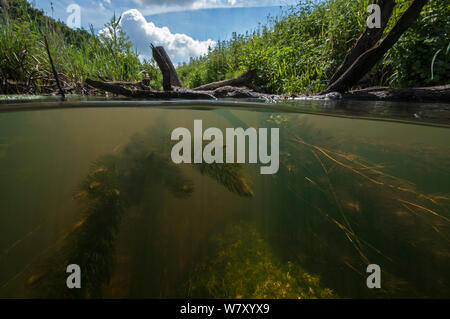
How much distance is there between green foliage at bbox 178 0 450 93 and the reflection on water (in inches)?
119

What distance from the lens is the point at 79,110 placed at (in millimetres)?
4227

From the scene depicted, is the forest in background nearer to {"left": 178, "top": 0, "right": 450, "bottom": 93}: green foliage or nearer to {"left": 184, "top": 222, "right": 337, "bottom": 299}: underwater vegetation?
{"left": 178, "top": 0, "right": 450, "bottom": 93}: green foliage

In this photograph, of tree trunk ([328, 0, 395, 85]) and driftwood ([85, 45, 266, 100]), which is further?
driftwood ([85, 45, 266, 100])

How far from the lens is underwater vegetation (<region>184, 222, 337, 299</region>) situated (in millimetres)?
952

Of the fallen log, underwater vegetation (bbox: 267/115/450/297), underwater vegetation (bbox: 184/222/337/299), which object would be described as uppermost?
the fallen log

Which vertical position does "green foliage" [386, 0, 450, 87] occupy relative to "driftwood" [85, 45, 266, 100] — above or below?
above

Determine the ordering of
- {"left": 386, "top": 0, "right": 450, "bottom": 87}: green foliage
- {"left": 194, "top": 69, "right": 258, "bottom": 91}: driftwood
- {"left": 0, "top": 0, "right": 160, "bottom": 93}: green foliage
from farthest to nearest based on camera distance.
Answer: {"left": 194, "top": 69, "right": 258, "bottom": 91}: driftwood
{"left": 0, "top": 0, "right": 160, "bottom": 93}: green foliage
{"left": 386, "top": 0, "right": 450, "bottom": 87}: green foliage

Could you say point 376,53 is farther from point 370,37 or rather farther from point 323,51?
point 323,51

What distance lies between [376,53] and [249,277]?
17.8ft

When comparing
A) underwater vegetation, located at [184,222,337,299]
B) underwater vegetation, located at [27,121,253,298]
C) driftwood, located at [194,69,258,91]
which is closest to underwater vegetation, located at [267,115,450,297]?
underwater vegetation, located at [184,222,337,299]

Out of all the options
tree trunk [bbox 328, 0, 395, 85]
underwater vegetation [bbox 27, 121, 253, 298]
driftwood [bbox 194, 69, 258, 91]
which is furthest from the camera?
driftwood [bbox 194, 69, 258, 91]

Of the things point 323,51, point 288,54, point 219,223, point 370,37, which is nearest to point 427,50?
point 370,37
